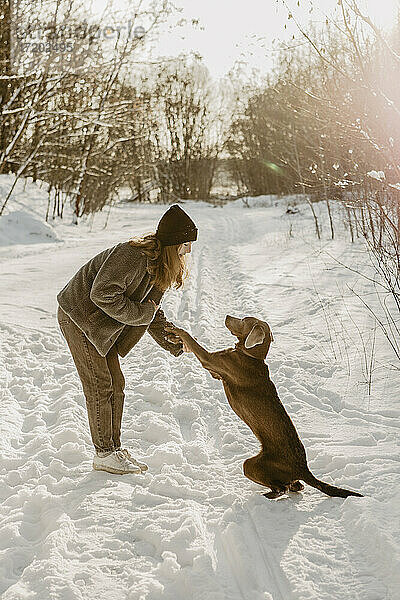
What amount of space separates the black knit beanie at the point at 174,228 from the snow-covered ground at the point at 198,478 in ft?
4.47

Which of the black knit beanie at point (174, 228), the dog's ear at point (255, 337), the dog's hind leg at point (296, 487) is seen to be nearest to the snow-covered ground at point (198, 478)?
the dog's hind leg at point (296, 487)

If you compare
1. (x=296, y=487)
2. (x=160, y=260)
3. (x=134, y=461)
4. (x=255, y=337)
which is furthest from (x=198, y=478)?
(x=160, y=260)

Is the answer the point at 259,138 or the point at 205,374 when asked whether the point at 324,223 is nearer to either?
the point at 205,374

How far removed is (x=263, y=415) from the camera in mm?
3143

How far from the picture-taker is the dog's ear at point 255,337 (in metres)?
3.12

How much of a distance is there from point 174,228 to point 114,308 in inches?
22.0

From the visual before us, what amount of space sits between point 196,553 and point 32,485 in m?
1.19

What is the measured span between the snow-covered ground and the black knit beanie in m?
1.36

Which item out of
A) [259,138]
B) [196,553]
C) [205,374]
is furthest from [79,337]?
[259,138]

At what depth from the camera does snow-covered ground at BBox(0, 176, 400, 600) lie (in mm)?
2482

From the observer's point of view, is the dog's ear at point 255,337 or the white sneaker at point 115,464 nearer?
the dog's ear at point 255,337

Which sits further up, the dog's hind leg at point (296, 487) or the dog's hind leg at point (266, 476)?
the dog's hind leg at point (266, 476)

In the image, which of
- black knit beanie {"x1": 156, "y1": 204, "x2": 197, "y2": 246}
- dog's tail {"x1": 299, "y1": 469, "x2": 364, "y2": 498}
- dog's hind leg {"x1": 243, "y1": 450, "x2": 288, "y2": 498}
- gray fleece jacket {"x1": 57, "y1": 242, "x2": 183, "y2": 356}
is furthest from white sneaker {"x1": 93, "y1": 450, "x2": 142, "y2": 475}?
black knit beanie {"x1": 156, "y1": 204, "x2": 197, "y2": 246}

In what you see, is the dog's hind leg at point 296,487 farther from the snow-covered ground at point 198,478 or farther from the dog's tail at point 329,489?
the dog's tail at point 329,489
